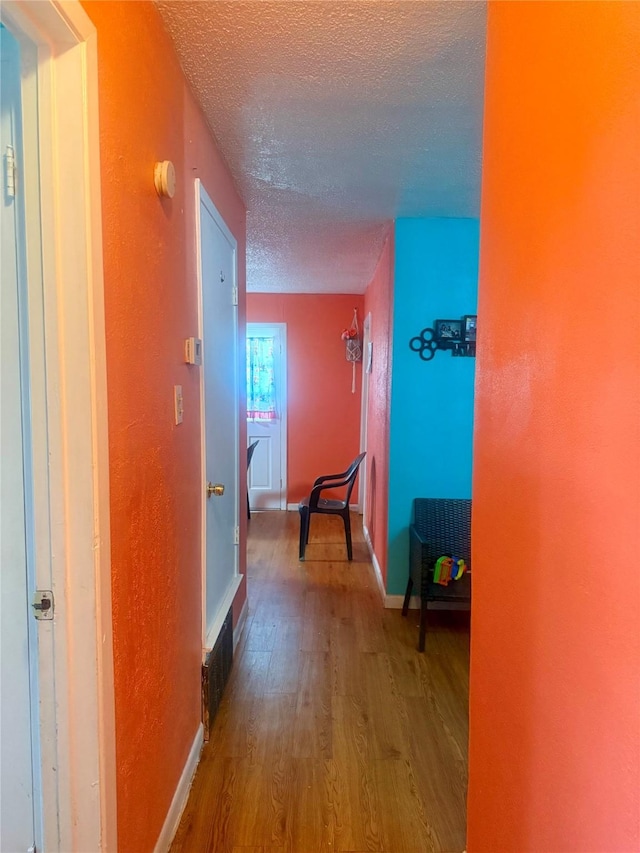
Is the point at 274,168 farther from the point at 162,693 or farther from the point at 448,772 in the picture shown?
the point at 448,772

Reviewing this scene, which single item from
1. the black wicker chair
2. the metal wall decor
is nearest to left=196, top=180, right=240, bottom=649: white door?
the black wicker chair

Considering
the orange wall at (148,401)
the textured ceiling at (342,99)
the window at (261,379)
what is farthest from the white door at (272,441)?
the orange wall at (148,401)

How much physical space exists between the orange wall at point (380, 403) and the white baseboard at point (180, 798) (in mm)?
1624

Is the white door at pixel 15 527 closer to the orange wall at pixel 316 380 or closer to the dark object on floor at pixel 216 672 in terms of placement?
the dark object on floor at pixel 216 672

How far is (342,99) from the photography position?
1.63 m

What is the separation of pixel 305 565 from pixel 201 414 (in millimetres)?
2263

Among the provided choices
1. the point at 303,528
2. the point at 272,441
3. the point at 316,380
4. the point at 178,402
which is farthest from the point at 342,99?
A: the point at 272,441

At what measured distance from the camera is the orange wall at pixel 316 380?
17.0ft

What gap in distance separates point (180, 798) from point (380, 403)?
2.55 metres

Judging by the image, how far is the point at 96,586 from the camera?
0.96m

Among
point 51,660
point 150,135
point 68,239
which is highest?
point 150,135

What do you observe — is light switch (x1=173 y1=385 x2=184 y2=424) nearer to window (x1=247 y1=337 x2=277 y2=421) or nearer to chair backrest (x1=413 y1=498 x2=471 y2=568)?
chair backrest (x1=413 y1=498 x2=471 y2=568)

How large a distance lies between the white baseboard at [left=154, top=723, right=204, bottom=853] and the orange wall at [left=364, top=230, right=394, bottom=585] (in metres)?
1.62

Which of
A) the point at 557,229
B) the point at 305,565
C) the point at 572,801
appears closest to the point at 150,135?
the point at 557,229
